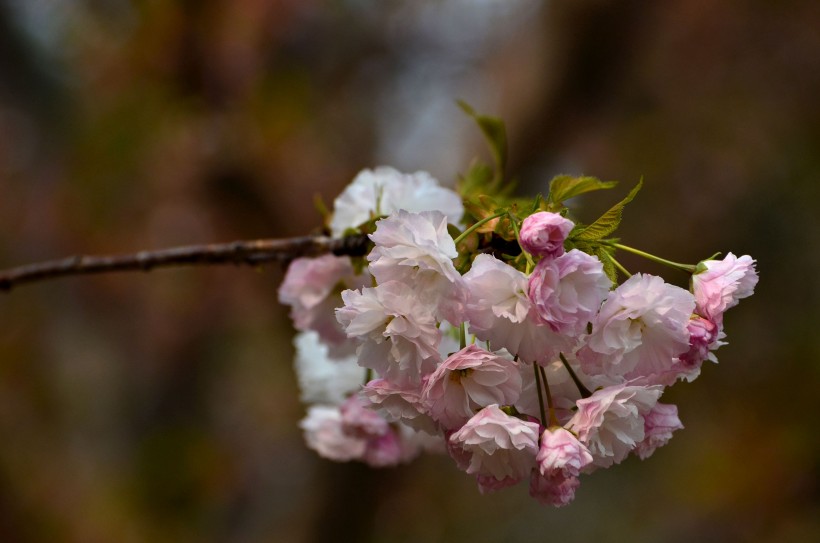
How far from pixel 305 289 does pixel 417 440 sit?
22 cm

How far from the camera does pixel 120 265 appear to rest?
0.80 metres

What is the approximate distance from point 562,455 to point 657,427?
9 centimetres

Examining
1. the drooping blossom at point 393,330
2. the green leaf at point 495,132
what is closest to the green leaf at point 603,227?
the drooping blossom at point 393,330

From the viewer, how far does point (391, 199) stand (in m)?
0.67

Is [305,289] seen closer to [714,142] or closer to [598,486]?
[714,142]

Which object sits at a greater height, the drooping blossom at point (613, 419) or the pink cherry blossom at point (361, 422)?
the pink cherry blossom at point (361, 422)

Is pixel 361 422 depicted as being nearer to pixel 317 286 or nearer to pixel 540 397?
pixel 317 286

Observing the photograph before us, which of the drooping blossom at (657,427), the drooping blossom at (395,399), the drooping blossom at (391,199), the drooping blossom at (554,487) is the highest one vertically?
the drooping blossom at (391,199)

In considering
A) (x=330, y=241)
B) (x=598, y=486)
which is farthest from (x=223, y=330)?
(x=330, y=241)

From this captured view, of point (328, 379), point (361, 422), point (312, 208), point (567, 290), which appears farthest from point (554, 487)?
point (312, 208)

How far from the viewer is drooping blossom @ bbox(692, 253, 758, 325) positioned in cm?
45

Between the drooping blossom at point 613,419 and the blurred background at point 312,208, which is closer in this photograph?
the drooping blossom at point 613,419

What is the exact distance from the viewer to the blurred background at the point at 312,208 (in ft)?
7.84

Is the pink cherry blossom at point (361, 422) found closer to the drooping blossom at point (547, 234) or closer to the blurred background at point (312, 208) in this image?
the drooping blossom at point (547, 234)
